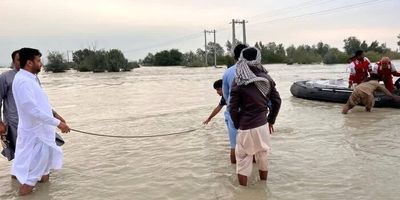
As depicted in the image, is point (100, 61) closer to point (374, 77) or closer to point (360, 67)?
point (360, 67)

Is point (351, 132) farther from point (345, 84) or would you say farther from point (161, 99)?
point (161, 99)

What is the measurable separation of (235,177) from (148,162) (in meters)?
1.63

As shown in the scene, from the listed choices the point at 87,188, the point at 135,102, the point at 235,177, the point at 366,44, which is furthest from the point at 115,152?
the point at 366,44

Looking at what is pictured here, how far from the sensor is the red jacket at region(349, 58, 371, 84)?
37.3ft

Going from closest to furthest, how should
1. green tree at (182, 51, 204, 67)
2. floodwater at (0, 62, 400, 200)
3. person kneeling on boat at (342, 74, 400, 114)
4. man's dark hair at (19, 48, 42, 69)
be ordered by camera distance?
1. man's dark hair at (19, 48, 42, 69)
2. floodwater at (0, 62, 400, 200)
3. person kneeling on boat at (342, 74, 400, 114)
4. green tree at (182, 51, 204, 67)

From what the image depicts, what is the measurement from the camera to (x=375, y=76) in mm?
10859

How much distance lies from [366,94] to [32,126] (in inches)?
315

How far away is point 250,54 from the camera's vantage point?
4.81m

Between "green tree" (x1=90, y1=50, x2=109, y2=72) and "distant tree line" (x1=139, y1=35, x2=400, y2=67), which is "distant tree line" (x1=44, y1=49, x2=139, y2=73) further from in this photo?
"distant tree line" (x1=139, y1=35, x2=400, y2=67)

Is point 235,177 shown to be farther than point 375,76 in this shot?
No

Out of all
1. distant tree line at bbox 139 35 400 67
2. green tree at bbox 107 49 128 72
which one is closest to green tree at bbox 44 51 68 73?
green tree at bbox 107 49 128 72

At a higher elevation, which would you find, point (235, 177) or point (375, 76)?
point (375, 76)

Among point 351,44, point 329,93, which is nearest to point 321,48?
point 351,44

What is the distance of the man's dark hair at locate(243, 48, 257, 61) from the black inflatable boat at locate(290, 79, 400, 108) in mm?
7397
